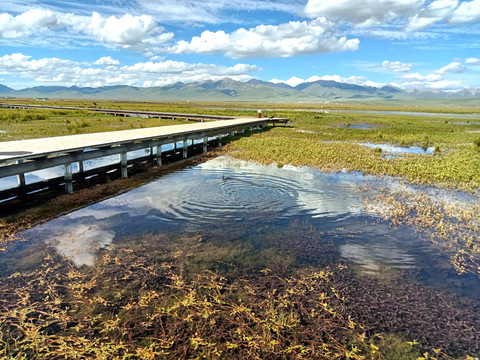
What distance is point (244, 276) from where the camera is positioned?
649 centimetres

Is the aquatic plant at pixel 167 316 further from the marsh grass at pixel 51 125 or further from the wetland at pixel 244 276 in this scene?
the marsh grass at pixel 51 125

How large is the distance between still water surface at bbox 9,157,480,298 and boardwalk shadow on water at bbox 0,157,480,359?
52mm

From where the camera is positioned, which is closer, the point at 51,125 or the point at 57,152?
the point at 57,152

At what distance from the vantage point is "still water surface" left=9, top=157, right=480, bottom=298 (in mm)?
7270

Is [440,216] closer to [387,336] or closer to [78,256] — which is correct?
[387,336]

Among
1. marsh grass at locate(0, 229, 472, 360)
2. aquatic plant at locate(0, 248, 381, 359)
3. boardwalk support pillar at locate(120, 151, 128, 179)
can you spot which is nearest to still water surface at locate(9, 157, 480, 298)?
marsh grass at locate(0, 229, 472, 360)

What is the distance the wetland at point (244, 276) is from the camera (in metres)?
4.76

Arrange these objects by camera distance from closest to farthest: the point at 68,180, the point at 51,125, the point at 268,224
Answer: the point at 268,224 → the point at 68,180 → the point at 51,125

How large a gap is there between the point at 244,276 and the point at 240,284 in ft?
1.06

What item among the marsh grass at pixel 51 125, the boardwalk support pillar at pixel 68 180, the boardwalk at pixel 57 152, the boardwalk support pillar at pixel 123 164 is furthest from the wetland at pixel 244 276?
the marsh grass at pixel 51 125

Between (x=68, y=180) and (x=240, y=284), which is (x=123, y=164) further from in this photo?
(x=240, y=284)

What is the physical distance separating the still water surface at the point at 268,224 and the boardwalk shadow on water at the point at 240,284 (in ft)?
0.17

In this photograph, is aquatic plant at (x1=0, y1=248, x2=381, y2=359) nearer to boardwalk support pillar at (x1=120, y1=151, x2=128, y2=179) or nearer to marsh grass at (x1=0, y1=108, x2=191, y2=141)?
boardwalk support pillar at (x1=120, y1=151, x2=128, y2=179)

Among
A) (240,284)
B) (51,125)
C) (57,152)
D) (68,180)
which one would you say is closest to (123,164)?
(68,180)
